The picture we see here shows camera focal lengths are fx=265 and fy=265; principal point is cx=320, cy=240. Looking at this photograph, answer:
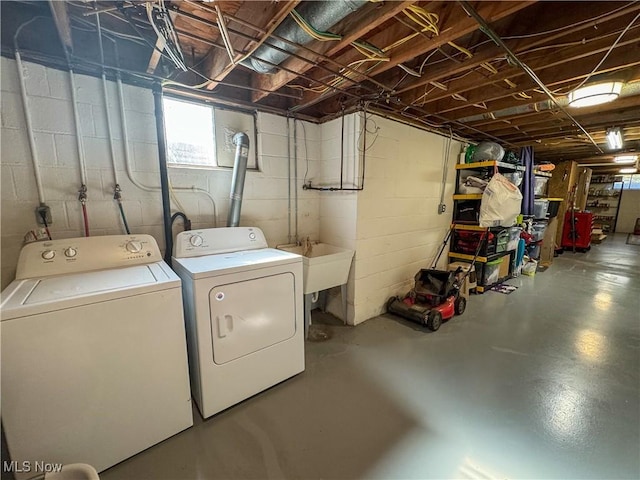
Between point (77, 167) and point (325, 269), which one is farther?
point (325, 269)

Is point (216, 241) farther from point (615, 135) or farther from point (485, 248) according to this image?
point (615, 135)

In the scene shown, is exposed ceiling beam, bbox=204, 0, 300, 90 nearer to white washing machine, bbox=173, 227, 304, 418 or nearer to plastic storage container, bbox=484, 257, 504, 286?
white washing machine, bbox=173, 227, 304, 418

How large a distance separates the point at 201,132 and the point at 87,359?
1.87 meters

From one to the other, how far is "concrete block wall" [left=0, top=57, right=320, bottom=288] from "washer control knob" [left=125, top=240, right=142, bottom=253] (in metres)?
0.28

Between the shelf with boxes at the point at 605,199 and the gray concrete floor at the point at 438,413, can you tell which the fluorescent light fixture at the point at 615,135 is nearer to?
the gray concrete floor at the point at 438,413

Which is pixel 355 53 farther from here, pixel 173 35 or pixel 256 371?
pixel 256 371

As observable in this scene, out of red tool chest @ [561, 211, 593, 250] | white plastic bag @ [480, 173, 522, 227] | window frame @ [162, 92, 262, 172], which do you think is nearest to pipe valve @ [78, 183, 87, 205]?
window frame @ [162, 92, 262, 172]

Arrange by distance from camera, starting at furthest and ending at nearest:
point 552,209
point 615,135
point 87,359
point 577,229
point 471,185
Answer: point 577,229 → point 552,209 → point 471,185 → point 615,135 → point 87,359

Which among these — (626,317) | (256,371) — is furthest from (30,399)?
(626,317)

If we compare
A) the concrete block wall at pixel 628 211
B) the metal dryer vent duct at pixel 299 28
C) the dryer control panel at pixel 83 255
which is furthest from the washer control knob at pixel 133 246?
the concrete block wall at pixel 628 211

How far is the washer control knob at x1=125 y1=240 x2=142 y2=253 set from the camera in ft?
Result: 5.84

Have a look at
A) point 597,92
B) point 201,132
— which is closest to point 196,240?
point 201,132

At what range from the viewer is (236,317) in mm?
1672

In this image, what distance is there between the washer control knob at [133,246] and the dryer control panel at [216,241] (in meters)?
0.23
